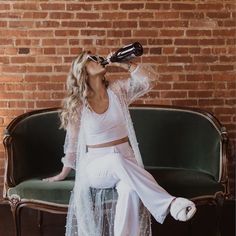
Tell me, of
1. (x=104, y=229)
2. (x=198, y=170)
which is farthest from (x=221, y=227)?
(x=104, y=229)

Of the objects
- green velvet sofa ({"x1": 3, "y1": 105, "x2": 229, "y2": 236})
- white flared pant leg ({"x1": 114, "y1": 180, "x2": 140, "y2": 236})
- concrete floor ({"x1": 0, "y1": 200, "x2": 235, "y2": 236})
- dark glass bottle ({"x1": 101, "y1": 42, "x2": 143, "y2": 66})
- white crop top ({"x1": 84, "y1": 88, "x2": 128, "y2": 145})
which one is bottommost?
concrete floor ({"x1": 0, "y1": 200, "x2": 235, "y2": 236})

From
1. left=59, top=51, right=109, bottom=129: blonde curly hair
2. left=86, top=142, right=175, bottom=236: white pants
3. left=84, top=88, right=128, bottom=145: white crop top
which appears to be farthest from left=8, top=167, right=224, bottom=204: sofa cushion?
left=59, top=51, right=109, bottom=129: blonde curly hair

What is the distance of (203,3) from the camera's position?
3830 mm

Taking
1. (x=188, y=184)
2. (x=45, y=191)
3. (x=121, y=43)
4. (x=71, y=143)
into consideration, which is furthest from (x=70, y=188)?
(x=121, y=43)

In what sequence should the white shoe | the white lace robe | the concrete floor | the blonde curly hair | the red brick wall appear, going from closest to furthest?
the white shoe → the white lace robe → the blonde curly hair → the concrete floor → the red brick wall

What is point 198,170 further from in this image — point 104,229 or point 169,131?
point 104,229

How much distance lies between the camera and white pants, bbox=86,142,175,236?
2809 mm

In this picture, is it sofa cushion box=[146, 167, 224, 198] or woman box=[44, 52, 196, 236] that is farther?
sofa cushion box=[146, 167, 224, 198]

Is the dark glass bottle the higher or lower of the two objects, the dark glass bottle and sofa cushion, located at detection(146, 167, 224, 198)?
the higher

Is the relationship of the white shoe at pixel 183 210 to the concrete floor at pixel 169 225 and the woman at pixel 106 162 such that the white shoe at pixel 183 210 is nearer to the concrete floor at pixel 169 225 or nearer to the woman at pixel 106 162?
the woman at pixel 106 162

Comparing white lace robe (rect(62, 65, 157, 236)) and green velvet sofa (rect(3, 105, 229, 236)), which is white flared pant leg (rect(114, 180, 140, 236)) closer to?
white lace robe (rect(62, 65, 157, 236))

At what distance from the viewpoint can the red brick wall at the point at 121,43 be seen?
12.5 feet

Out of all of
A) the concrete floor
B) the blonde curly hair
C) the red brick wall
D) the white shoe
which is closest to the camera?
the white shoe

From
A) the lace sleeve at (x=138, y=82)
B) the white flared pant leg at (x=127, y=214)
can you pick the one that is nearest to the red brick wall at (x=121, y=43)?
the lace sleeve at (x=138, y=82)
